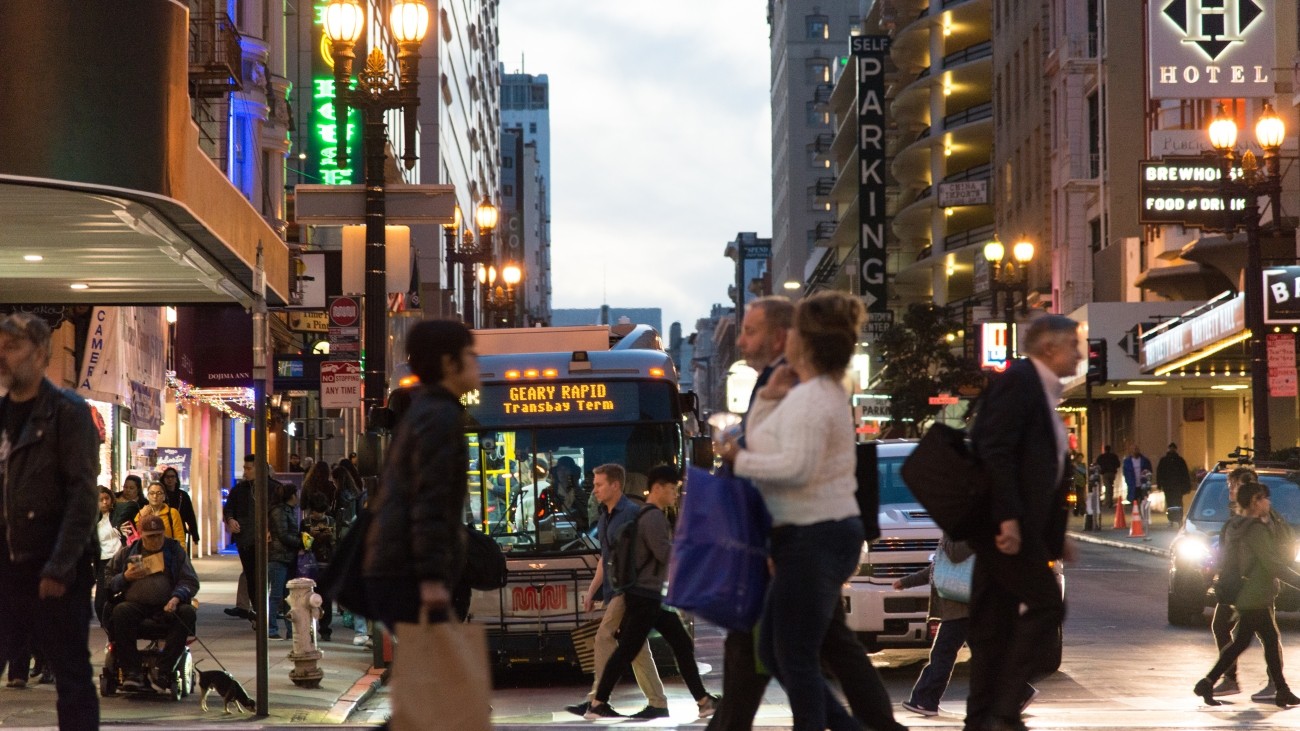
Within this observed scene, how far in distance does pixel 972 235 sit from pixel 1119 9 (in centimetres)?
2509

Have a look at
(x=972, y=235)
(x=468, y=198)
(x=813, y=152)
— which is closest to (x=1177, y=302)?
(x=972, y=235)

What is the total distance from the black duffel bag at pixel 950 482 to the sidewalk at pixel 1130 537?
25.7 m

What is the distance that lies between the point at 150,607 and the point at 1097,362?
105ft

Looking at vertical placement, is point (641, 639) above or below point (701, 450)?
below

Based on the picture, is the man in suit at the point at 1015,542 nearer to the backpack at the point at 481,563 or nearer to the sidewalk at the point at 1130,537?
the backpack at the point at 481,563

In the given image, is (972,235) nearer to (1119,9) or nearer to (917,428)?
(917,428)

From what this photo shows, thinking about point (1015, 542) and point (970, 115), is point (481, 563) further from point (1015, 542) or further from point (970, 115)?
point (970, 115)

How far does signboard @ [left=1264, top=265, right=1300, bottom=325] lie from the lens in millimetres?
30047

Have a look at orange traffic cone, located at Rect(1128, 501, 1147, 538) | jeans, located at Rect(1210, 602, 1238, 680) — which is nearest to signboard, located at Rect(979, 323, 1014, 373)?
orange traffic cone, located at Rect(1128, 501, 1147, 538)

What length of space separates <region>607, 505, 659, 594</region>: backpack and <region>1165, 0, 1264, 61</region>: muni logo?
70.7ft

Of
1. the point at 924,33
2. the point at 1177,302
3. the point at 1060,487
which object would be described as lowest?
the point at 1060,487

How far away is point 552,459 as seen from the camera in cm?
1566

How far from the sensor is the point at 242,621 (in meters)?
21.2

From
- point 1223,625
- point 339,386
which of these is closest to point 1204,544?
point 1223,625
